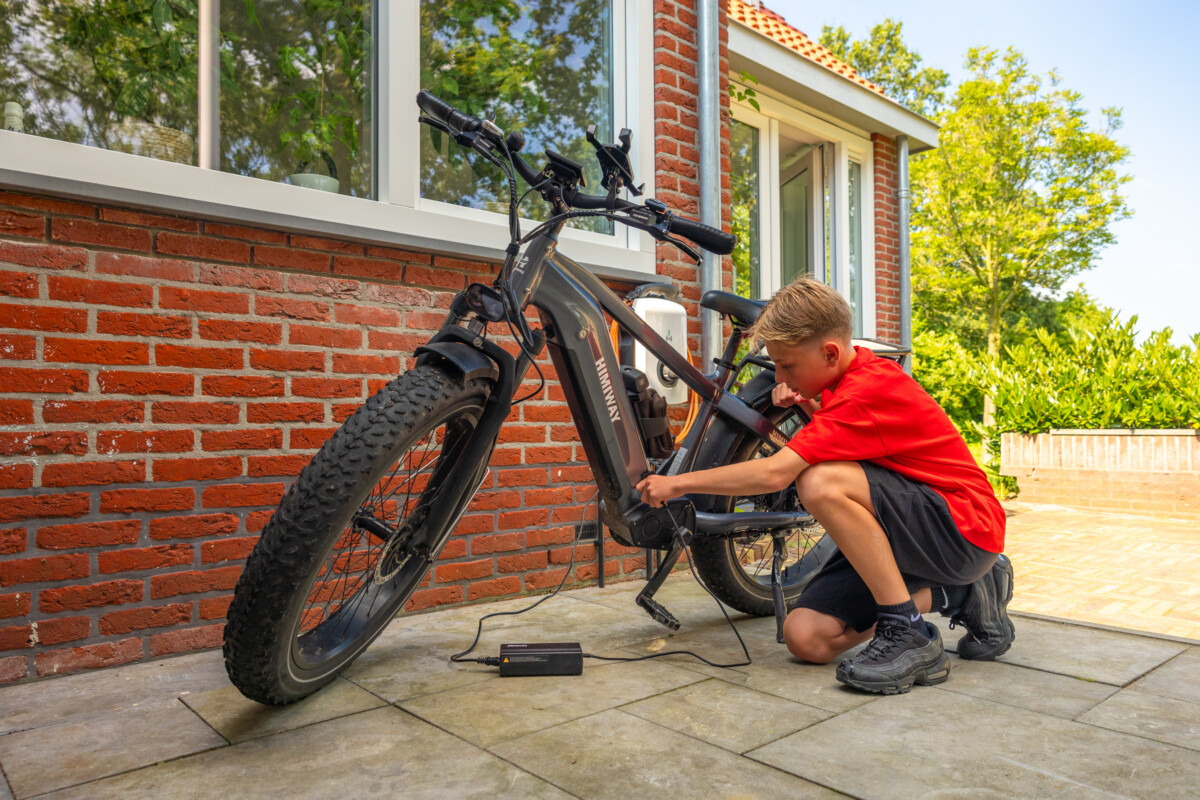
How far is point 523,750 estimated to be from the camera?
1580 millimetres

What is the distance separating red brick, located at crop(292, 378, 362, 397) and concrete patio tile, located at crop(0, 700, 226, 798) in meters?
1.01

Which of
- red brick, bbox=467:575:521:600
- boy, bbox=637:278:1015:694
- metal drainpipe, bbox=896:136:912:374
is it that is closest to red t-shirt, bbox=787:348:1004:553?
boy, bbox=637:278:1015:694

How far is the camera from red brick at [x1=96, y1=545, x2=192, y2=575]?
7.21 ft

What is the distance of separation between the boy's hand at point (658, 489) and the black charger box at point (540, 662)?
0.43 m

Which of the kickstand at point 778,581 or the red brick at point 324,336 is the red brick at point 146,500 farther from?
the kickstand at point 778,581

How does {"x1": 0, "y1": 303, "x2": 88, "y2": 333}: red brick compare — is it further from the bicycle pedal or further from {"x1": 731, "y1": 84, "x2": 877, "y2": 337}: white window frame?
{"x1": 731, "y1": 84, "x2": 877, "y2": 337}: white window frame

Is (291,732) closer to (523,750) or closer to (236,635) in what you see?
(236,635)

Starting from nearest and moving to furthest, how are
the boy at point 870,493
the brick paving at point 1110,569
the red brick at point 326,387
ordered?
the boy at point 870,493 → the red brick at point 326,387 → the brick paving at point 1110,569

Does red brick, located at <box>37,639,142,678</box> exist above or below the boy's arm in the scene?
below

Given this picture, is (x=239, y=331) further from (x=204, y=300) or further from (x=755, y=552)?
(x=755, y=552)

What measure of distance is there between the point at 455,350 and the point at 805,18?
33.2m

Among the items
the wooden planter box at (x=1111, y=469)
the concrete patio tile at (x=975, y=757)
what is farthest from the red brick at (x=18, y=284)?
the wooden planter box at (x=1111, y=469)

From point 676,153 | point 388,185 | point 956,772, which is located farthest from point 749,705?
point 676,153

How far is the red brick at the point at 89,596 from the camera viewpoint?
210 cm
